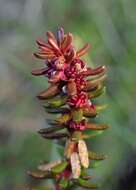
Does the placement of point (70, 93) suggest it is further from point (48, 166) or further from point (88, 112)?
point (48, 166)

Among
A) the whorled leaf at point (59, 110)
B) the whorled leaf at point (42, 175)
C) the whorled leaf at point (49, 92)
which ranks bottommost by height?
the whorled leaf at point (42, 175)

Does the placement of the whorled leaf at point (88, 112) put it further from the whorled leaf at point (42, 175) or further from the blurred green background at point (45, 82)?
the blurred green background at point (45, 82)

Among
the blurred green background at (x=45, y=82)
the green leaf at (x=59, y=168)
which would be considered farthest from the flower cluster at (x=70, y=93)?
the blurred green background at (x=45, y=82)

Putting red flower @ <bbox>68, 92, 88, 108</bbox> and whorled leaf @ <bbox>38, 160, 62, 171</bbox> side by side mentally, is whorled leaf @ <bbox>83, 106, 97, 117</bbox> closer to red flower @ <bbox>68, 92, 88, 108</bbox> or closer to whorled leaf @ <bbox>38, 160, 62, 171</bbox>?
red flower @ <bbox>68, 92, 88, 108</bbox>

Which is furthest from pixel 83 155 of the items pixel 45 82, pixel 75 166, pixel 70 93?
pixel 45 82

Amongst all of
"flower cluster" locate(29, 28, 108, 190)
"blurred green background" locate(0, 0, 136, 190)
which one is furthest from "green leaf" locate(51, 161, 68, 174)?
"blurred green background" locate(0, 0, 136, 190)

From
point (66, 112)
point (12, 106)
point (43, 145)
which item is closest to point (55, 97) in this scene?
point (66, 112)
